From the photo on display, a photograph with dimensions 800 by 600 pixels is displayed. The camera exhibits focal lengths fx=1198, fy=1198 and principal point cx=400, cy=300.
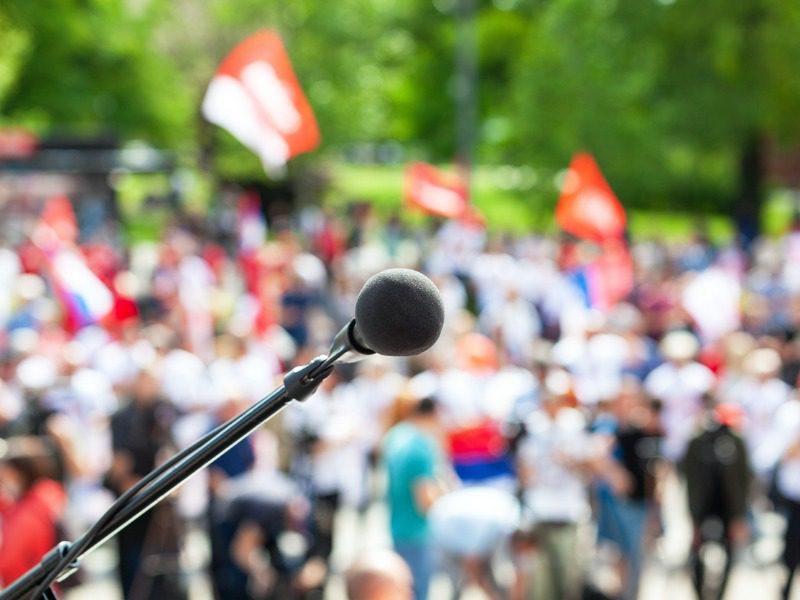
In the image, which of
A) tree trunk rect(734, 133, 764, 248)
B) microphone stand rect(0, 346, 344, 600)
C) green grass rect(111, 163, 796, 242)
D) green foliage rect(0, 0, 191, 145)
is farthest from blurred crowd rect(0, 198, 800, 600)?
green foliage rect(0, 0, 191, 145)

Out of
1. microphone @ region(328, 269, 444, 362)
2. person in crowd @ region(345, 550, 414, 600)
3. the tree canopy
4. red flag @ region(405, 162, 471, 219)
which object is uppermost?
the tree canopy

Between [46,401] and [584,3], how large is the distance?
55.5 ft

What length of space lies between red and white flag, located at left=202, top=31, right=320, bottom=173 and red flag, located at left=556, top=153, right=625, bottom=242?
12.1ft

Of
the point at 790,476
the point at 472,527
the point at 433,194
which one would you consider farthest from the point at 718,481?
the point at 433,194

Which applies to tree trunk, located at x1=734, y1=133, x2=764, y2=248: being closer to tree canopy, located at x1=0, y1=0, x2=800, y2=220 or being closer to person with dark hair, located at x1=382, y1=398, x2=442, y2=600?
tree canopy, located at x1=0, y1=0, x2=800, y2=220

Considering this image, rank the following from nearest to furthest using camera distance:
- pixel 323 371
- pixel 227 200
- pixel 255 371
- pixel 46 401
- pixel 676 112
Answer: pixel 323 371
pixel 46 401
pixel 255 371
pixel 676 112
pixel 227 200

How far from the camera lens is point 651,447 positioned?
826 centimetres

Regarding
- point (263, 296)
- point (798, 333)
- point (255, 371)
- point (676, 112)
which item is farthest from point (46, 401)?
point (676, 112)

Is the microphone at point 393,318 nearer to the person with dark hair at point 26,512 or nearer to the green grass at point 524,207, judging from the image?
the person with dark hair at point 26,512

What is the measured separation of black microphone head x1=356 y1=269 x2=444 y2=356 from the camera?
7.07 ft

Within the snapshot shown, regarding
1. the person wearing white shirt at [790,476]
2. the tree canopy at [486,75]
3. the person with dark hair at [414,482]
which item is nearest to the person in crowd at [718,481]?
the person wearing white shirt at [790,476]

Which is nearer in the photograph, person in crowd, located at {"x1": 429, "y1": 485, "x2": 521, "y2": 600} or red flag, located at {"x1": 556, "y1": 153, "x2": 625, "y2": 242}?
person in crowd, located at {"x1": 429, "y1": 485, "x2": 521, "y2": 600}

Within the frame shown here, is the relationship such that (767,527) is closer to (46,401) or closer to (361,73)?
(46,401)

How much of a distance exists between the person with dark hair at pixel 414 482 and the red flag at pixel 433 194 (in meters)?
9.90
